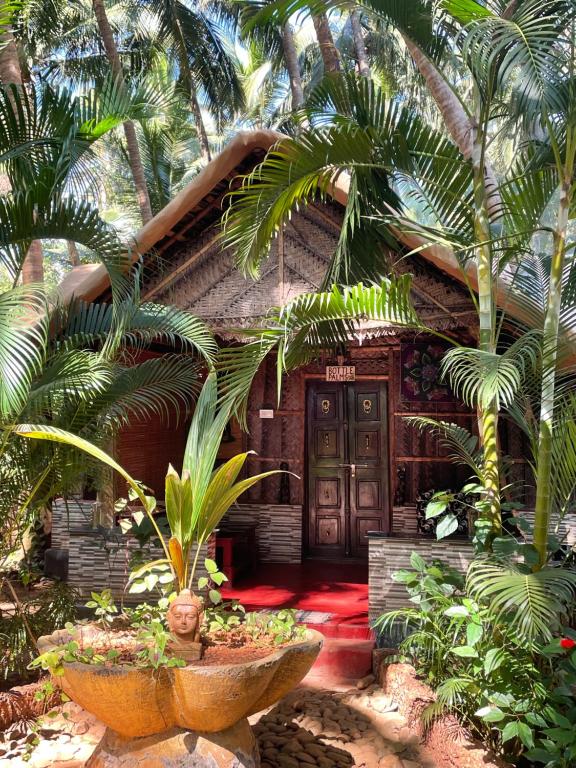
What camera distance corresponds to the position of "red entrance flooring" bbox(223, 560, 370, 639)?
485 cm

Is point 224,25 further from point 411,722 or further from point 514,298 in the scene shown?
point 411,722

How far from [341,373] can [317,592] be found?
221cm

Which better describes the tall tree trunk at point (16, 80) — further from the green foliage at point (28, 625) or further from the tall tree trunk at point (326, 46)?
the tall tree trunk at point (326, 46)

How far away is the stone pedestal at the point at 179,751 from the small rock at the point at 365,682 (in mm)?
1519

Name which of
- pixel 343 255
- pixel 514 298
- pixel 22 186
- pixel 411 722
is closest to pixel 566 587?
pixel 411 722

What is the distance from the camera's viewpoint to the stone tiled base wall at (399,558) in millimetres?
4441

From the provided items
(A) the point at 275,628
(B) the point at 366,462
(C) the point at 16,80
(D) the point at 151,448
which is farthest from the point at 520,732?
(C) the point at 16,80

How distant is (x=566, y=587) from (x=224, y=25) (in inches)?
549

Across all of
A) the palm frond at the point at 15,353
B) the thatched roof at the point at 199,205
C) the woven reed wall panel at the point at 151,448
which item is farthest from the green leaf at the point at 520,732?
the woven reed wall panel at the point at 151,448

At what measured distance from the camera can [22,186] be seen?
395cm

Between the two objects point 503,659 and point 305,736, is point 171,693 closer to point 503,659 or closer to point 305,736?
point 305,736

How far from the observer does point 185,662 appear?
265cm

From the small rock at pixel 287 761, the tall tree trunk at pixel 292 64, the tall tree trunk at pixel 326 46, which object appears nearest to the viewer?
the small rock at pixel 287 761

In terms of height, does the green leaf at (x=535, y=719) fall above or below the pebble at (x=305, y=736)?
above
